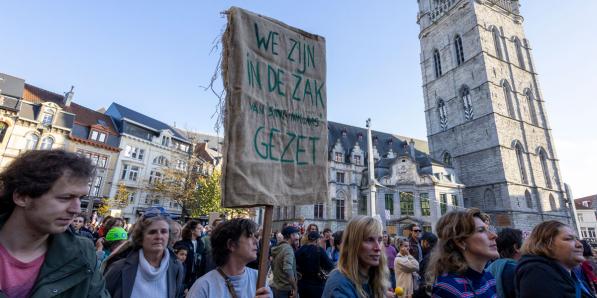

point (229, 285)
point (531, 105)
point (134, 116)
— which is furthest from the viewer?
point (531, 105)

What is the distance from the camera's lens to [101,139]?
27078mm

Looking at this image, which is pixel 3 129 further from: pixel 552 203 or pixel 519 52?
pixel 519 52

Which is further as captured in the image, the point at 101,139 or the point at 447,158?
the point at 447,158

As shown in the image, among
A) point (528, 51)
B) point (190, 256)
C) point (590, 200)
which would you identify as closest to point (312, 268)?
point (190, 256)

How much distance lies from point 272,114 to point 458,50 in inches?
1638

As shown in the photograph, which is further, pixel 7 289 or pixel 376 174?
pixel 376 174

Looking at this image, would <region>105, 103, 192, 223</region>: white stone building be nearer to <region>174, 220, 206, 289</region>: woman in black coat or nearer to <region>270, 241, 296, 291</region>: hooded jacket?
<region>174, 220, 206, 289</region>: woman in black coat

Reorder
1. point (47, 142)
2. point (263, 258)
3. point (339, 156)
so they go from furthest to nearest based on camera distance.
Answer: point (339, 156) < point (47, 142) < point (263, 258)

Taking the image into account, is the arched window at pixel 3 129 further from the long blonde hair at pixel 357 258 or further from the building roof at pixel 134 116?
the long blonde hair at pixel 357 258

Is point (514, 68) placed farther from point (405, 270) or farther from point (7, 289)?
point (7, 289)

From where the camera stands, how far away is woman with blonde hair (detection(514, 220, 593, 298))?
238 centimetres

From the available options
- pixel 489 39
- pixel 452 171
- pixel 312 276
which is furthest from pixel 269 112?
pixel 489 39

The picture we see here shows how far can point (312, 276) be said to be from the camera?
5.29 m

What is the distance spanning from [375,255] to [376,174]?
103ft
